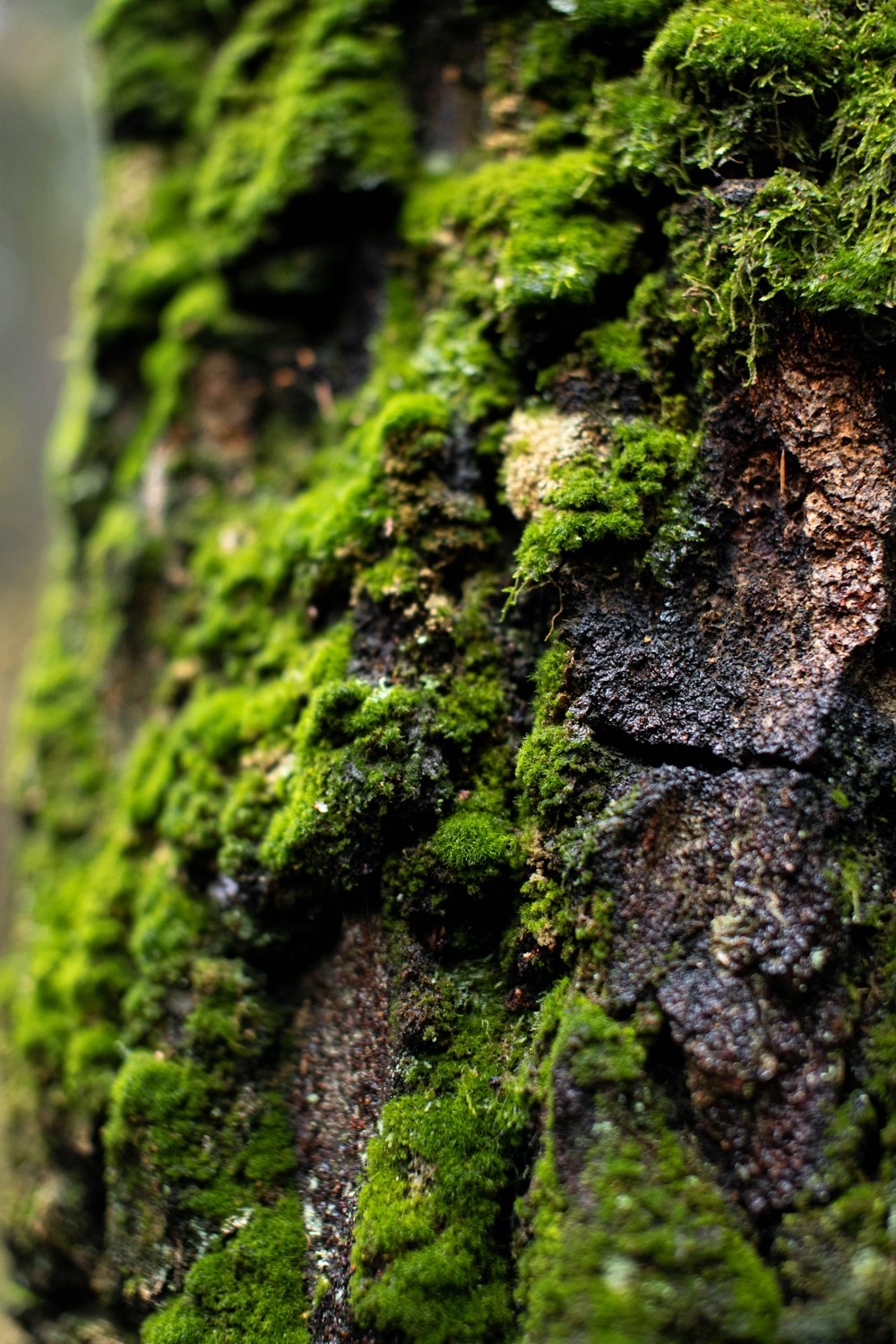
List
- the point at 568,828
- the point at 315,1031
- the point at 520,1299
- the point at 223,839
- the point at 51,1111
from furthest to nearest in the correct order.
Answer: the point at 51,1111
the point at 223,839
the point at 315,1031
the point at 568,828
the point at 520,1299

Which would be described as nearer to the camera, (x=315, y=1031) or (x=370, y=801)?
(x=370, y=801)

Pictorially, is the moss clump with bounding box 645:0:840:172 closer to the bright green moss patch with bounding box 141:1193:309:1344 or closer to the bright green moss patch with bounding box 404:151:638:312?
the bright green moss patch with bounding box 404:151:638:312

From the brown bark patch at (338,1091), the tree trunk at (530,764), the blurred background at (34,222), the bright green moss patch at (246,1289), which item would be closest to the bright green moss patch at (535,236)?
the tree trunk at (530,764)

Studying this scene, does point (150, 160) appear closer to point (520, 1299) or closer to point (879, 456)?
point (879, 456)

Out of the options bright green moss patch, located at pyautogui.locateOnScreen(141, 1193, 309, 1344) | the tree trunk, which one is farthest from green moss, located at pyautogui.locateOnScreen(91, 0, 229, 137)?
bright green moss patch, located at pyautogui.locateOnScreen(141, 1193, 309, 1344)

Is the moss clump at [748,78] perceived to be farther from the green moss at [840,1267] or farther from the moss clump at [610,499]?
the green moss at [840,1267]

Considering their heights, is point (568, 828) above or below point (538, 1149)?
above

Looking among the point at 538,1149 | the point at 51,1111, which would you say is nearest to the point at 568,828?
the point at 538,1149

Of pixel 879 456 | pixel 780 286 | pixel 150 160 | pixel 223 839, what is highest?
pixel 150 160
